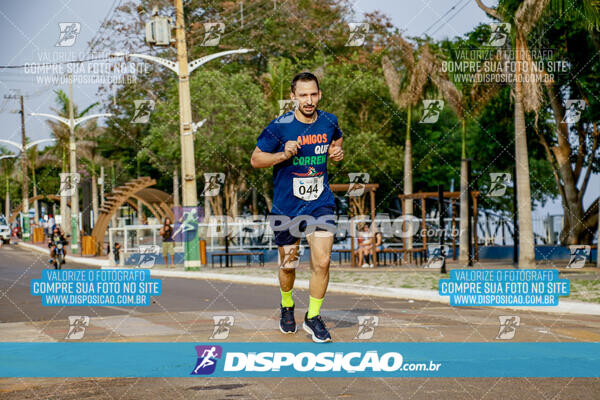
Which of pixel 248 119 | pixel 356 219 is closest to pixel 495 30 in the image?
pixel 356 219

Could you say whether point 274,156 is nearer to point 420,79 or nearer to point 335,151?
point 335,151

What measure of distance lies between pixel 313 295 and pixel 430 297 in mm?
8062

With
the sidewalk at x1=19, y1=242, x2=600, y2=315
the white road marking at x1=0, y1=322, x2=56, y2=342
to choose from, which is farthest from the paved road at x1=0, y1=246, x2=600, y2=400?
the sidewalk at x1=19, y1=242, x2=600, y2=315

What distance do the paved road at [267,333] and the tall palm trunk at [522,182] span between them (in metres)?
5.47

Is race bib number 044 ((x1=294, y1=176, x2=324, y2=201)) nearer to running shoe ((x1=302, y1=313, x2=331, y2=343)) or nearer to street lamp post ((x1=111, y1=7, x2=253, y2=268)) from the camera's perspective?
running shoe ((x1=302, y1=313, x2=331, y2=343))

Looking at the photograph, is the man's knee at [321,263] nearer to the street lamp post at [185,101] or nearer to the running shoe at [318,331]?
the running shoe at [318,331]

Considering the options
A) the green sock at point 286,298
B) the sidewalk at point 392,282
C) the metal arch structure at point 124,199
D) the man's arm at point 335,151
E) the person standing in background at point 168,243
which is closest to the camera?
the man's arm at point 335,151

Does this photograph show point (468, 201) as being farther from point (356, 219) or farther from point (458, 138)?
point (458, 138)

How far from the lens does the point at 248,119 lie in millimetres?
37844

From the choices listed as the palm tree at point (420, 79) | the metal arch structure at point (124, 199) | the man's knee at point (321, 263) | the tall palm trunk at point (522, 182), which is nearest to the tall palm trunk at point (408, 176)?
the palm tree at point (420, 79)

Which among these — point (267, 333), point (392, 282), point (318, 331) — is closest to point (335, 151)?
point (318, 331)

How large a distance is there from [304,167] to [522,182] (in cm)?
1331

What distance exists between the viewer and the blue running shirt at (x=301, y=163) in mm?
6086

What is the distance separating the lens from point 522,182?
60.4 ft
